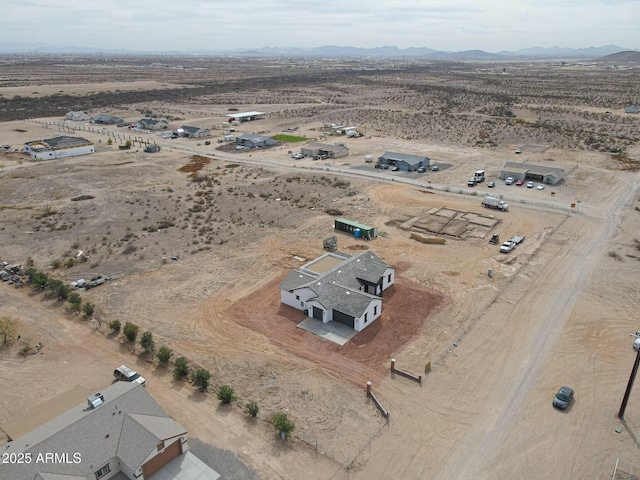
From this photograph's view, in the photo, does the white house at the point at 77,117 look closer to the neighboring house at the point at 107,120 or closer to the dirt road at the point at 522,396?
the neighboring house at the point at 107,120

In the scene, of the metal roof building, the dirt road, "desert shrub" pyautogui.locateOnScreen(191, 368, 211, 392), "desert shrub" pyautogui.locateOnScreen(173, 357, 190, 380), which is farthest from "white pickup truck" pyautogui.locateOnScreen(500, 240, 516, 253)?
the metal roof building

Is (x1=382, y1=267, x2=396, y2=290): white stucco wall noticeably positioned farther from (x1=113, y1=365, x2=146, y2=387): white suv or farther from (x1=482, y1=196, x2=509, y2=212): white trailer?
(x1=482, y1=196, x2=509, y2=212): white trailer

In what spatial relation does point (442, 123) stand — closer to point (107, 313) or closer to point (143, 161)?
point (143, 161)

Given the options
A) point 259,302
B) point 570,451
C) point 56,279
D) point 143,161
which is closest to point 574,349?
point 570,451

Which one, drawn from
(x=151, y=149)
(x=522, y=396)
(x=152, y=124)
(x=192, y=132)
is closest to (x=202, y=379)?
(x=522, y=396)

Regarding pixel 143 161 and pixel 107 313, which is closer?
pixel 107 313

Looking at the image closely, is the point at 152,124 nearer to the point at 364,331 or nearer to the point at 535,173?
the point at 535,173

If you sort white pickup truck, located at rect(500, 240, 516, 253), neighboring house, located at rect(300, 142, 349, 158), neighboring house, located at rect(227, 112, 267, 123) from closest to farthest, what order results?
1. white pickup truck, located at rect(500, 240, 516, 253)
2. neighboring house, located at rect(300, 142, 349, 158)
3. neighboring house, located at rect(227, 112, 267, 123)
